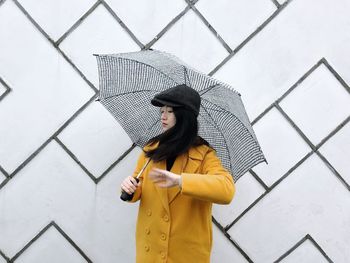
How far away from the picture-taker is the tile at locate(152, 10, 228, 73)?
2.40 m

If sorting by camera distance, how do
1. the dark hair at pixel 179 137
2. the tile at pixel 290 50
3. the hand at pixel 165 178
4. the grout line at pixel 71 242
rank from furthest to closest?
the grout line at pixel 71 242
the tile at pixel 290 50
the dark hair at pixel 179 137
the hand at pixel 165 178

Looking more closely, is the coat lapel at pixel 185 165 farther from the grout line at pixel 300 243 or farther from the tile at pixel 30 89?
the grout line at pixel 300 243

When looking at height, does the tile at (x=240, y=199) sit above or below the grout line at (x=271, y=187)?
above

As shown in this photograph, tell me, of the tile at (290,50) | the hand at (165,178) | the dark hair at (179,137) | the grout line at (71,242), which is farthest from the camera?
the grout line at (71,242)

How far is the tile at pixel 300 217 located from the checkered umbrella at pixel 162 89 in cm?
61

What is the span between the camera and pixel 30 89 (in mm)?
2436

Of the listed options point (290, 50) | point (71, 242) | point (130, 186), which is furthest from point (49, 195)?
point (290, 50)

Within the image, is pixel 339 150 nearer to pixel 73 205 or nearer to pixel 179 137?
pixel 179 137

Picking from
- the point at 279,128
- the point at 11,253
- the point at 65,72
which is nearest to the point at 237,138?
the point at 279,128

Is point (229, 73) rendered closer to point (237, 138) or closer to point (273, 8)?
point (273, 8)

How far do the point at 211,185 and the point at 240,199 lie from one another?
771 millimetres

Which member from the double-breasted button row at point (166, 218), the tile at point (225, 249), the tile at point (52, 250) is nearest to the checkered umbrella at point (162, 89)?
the double-breasted button row at point (166, 218)

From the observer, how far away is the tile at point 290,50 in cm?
238

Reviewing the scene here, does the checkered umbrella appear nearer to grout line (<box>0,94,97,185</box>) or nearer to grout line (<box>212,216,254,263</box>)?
grout line (<box>0,94,97,185</box>)
